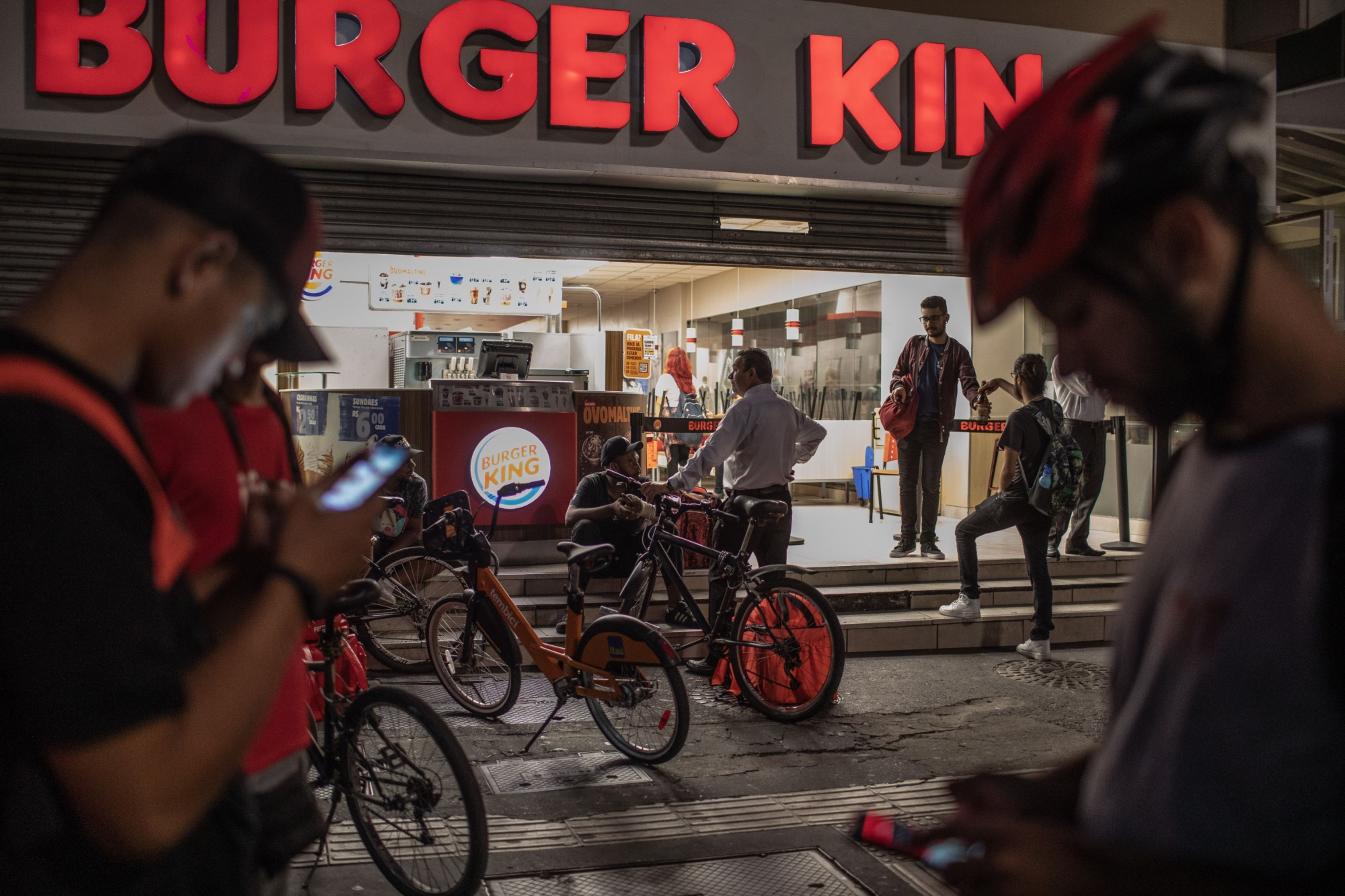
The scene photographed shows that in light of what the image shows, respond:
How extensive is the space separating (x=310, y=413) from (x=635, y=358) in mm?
4807

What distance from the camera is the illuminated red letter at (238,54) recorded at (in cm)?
707

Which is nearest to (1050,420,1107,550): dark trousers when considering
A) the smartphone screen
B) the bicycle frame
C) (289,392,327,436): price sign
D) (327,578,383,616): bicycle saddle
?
the bicycle frame

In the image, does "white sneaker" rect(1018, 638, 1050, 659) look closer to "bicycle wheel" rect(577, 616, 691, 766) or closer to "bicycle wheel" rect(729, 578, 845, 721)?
"bicycle wheel" rect(729, 578, 845, 721)

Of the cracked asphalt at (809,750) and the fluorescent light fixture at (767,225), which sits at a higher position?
the fluorescent light fixture at (767,225)

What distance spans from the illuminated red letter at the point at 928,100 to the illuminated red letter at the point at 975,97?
0.45 feet

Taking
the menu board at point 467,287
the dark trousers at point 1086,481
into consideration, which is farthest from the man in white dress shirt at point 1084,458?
the menu board at point 467,287

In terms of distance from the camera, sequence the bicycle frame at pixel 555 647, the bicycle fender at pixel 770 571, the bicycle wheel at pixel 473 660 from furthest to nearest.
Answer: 1. the bicycle wheel at pixel 473 660
2. the bicycle fender at pixel 770 571
3. the bicycle frame at pixel 555 647

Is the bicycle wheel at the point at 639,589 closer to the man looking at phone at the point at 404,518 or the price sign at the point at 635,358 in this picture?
the man looking at phone at the point at 404,518

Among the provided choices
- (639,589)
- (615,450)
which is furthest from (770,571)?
(615,450)

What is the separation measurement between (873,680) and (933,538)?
8.81 ft

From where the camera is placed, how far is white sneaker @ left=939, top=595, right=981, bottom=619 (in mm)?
7668

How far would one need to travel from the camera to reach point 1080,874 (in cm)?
79

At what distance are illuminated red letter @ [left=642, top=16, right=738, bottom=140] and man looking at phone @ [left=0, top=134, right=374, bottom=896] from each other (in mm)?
7206

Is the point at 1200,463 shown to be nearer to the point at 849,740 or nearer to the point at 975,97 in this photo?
the point at 849,740
